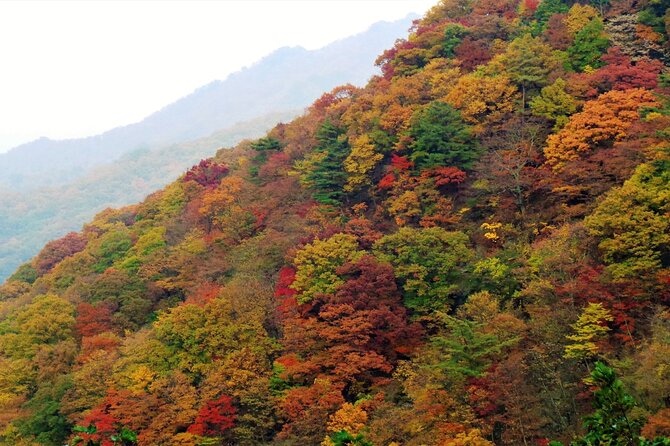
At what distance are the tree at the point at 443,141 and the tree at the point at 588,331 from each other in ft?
45.8

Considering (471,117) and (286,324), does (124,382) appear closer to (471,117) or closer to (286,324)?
(286,324)

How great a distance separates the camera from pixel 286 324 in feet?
85.9

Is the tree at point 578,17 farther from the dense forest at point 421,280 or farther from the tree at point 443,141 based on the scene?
the tree at point 443,141

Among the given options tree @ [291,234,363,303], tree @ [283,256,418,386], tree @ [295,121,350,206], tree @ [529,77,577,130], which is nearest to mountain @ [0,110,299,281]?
tree @ [295,121,350,206]

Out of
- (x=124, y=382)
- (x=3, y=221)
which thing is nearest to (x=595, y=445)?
(x=124, y=382)

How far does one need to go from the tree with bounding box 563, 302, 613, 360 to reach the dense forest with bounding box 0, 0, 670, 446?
0.08 meters

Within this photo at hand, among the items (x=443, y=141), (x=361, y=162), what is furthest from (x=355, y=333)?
(x=361, y=162)

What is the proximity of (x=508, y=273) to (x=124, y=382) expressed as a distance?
18779mm

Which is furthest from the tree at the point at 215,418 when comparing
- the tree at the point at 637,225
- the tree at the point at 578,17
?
the tree at the point at 578,17

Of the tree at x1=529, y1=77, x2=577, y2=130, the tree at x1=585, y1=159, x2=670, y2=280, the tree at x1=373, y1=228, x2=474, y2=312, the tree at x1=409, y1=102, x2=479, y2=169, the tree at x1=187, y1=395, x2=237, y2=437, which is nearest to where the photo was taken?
the tree at x1=585, y1=159, x2=670, y2=280

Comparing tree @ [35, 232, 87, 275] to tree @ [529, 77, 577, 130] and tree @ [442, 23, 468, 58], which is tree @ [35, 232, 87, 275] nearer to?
tree @ [442, 23, 468, 58]

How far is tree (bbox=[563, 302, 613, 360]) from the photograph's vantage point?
1748 cm

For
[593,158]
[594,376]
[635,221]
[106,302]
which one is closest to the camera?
[594,376]

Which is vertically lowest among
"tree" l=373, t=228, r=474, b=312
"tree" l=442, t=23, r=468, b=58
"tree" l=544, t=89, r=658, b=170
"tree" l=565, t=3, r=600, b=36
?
"tree" l=373, t=228, r=474, b=312
